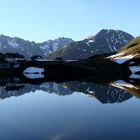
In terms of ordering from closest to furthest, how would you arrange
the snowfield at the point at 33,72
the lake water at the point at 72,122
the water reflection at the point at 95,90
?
the lake water at the point at 72,122
the water reflection at the point at 95,90
the snowfield at the point at 33,72

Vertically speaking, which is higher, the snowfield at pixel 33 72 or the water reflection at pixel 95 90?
the snowfield at pixel 33 72

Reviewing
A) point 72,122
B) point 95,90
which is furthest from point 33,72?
point 72,122

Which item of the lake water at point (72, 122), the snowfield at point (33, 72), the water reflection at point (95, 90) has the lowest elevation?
the lake water at point (72, 122)

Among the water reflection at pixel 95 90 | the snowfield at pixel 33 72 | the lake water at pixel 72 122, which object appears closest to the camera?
the lake water at pixel 72 122

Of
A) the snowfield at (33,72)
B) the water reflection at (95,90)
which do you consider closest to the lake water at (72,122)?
the water reflection at (95,90)

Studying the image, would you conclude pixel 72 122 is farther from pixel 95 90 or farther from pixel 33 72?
pixel 33 72

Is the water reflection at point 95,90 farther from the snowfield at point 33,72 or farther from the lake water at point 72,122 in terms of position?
the snowfield at point 33,72

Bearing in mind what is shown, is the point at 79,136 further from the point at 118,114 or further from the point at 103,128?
the point at 118,114

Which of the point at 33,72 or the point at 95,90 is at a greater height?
the point at 33,72

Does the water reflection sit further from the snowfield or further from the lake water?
the snowfield

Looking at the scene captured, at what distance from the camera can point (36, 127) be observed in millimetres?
43062

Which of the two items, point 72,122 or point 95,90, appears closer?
point 72,122

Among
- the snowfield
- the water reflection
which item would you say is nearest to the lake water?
the water reflection

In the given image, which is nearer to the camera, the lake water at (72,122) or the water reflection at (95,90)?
the lake water at (72,122)
